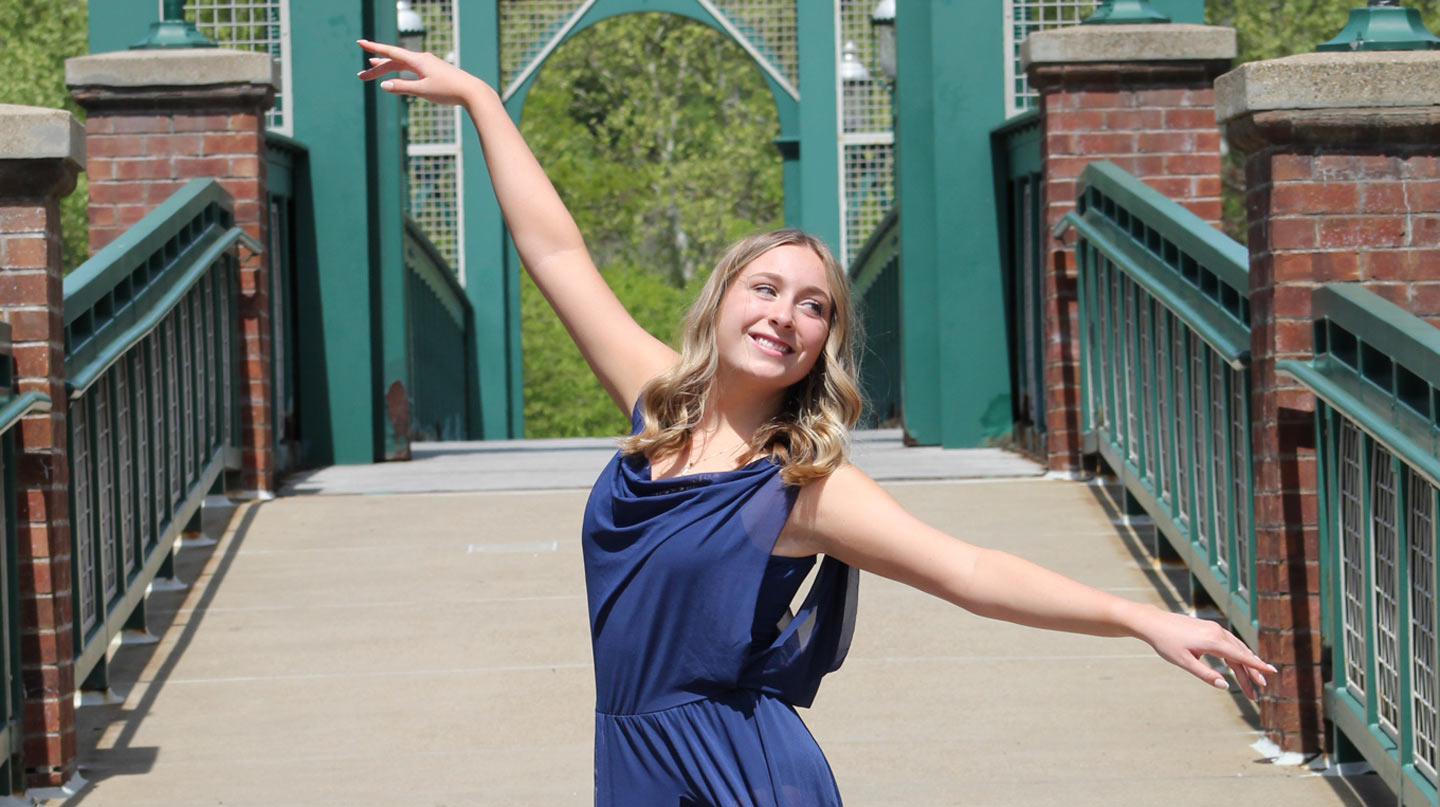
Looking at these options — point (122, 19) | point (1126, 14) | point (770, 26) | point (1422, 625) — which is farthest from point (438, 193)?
point (1422, 625)

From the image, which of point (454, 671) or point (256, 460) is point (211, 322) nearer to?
point (256, 460)

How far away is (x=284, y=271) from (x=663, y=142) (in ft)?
99.6

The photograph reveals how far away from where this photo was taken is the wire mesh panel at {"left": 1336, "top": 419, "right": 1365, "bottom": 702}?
13.8 feet

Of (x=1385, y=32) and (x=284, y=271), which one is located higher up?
(x=1385, y=32)

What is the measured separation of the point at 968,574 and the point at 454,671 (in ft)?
11.0

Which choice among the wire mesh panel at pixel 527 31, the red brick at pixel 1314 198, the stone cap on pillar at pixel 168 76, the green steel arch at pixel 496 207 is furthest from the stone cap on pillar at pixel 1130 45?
the wire mesh panel at pixel 527 31

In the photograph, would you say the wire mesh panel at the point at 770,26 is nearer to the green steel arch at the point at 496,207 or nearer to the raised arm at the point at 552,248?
the green steel arch at the point at 496,207

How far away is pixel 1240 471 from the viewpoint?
491 centimetres

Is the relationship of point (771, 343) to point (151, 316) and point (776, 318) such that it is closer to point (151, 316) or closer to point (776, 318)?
point (776, 318)

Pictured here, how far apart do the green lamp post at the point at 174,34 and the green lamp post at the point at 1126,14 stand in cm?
351

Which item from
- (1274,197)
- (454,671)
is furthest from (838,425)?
(454,671)

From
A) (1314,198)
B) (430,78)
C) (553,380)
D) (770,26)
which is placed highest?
(770,26)

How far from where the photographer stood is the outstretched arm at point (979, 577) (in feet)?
6.47

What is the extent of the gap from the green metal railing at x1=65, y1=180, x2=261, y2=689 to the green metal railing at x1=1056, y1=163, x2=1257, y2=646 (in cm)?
301
